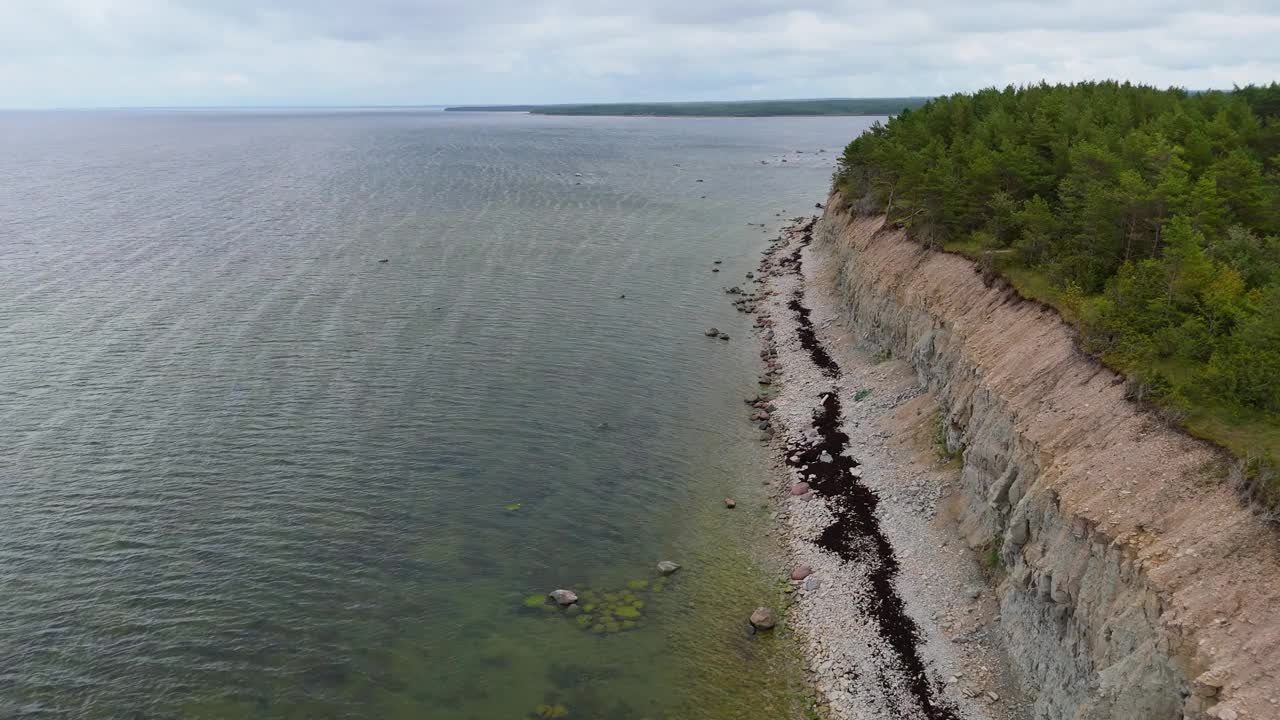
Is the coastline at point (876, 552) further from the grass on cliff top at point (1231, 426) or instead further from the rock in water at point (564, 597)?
the grass on cliff top at point (1231, 426)

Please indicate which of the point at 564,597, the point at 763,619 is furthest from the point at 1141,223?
the point at 564,597

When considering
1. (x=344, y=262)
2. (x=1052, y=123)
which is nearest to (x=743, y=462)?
(x=1052, y=123)

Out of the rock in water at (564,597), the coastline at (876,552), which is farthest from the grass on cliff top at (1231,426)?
the rock in water at (564,597)

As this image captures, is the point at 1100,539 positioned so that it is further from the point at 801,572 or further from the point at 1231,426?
the point at 801,572

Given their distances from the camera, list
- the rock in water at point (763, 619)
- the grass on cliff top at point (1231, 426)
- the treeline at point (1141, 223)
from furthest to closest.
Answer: the rock in water at point (763, 619), the treeline at point (1141, 223), the grass on cliff top at point (1231, 426)

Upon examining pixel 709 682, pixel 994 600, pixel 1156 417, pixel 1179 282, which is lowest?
pixel 709 682

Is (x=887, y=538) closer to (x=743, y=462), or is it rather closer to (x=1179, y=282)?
(x=743, y=462)

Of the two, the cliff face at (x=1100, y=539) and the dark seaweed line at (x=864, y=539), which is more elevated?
the cliff face at (x=1100, y=539)
